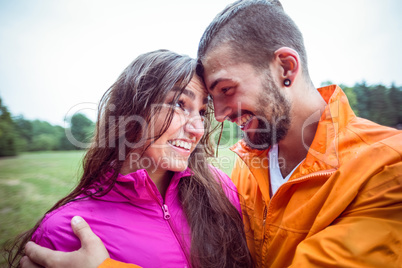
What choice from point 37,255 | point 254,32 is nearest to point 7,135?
point 37,255

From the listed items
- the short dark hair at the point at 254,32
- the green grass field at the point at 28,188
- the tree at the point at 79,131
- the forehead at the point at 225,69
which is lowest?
the green grass field at the point at 28,188

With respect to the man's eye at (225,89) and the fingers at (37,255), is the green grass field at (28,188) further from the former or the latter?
the man's eye at (225,89)

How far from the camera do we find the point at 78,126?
2.57 meters

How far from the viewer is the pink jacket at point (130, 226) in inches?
48.9

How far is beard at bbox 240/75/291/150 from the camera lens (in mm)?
1758

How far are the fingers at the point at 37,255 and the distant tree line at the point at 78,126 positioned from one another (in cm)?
106

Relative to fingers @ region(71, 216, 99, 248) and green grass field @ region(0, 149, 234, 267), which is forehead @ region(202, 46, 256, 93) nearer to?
green grass field @ region(0, 149, 234, 267)

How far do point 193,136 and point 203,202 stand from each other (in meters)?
0.58

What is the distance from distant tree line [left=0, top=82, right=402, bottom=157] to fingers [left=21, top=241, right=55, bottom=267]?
106 centimetres

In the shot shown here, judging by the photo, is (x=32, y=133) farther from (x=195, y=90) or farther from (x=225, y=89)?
(x=225, y=89)

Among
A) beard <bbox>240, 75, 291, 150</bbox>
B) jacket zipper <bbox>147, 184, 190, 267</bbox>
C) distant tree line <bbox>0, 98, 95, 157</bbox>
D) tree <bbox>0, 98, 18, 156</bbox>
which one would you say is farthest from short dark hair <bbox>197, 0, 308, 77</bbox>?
tree <bbox>0, 98, 18, 156</bbox>

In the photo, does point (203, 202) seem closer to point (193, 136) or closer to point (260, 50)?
point (193, 136)

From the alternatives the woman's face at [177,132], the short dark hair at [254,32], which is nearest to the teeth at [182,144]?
the woman's face at [177,132]

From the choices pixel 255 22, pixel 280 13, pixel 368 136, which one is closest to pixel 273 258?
pixel 368 136
